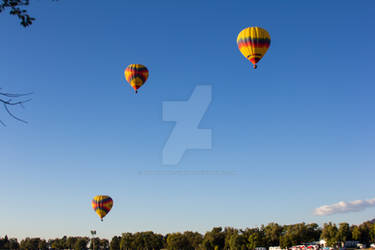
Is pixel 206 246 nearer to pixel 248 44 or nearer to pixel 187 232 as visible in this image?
pixel 187 232

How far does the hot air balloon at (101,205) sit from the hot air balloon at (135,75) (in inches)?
1464

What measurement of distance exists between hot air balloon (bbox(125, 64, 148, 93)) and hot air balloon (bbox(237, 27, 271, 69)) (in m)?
22.4

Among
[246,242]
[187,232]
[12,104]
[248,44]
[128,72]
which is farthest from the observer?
A: [187,232]

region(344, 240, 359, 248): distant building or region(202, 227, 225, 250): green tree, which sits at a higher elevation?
region(202, 227, 225, 250): green tree

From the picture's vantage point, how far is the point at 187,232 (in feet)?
613

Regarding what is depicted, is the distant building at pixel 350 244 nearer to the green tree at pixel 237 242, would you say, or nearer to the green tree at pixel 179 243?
the green tree at pixel 237 242

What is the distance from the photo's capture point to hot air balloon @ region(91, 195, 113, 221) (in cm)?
9556

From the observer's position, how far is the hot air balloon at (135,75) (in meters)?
72.0

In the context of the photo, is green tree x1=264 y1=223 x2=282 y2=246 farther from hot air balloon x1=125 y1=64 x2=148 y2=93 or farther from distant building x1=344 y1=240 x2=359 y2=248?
hot air balloon x1=125 y1=64 x2=148 y2=93

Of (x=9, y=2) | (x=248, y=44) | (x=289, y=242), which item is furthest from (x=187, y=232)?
(x=9, y=2)

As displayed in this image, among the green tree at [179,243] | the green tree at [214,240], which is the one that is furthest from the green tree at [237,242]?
the green tree at [179,243]

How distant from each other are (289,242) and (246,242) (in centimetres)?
1685

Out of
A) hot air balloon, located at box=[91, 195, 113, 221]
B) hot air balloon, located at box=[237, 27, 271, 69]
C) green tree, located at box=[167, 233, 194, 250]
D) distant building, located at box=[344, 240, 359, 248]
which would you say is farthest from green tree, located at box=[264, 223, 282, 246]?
hot air balloon, located at box=[237, 27, 271, 69]

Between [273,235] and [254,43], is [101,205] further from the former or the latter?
[273,235]
